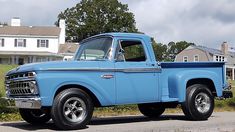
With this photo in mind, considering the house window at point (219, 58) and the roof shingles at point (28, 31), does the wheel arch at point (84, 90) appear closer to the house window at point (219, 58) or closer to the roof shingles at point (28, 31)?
the roof shingles at point (28, 31)

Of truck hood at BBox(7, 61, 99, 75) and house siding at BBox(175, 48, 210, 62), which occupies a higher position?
house siding at BBox(175, 48, 210, 62)

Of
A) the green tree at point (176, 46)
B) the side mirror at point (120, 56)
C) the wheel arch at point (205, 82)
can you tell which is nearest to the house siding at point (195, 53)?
the green tree at point (176, 46)

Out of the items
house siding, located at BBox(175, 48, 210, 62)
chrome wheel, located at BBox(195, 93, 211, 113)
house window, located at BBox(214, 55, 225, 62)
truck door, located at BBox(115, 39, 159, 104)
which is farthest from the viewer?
house siding, located at BBox(175, 48, 210, 62)

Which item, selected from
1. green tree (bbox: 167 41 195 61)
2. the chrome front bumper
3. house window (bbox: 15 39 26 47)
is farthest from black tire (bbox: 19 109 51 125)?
green tree (bbox: 167 41 195 61)

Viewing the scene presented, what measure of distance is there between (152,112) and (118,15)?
79198 mm

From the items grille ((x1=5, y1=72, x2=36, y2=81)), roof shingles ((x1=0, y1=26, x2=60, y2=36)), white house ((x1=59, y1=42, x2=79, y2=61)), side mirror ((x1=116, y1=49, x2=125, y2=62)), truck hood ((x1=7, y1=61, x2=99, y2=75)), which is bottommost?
grille ((x1=5, y1=72, x2=36, y2=81))

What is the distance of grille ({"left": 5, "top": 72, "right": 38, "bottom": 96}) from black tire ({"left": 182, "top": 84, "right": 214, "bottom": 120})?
379 centimetres

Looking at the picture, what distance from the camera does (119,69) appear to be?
34.6 ft

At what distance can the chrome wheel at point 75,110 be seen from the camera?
9.73m

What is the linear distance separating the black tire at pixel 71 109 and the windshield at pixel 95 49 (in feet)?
3.48

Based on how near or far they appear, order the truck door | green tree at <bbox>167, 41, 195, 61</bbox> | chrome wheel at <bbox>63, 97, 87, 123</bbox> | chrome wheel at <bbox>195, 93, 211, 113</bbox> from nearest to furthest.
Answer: chrome wheel at <bbox>63, 97, 87, 123</bbox>, the truck door, chrome wheel at <bbox>195, 93, 211, 113</bbox>, green tree at <bbox>167, 41, 195, 61</bbox>

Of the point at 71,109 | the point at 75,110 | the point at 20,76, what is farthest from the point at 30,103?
the point at 75,110

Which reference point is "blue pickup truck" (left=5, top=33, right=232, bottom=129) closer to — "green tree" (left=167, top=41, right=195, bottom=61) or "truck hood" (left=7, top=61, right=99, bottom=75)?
"truck hood" (left=7, top=61, right=99, bottom=75)

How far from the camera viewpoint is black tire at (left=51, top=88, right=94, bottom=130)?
31.3ft
